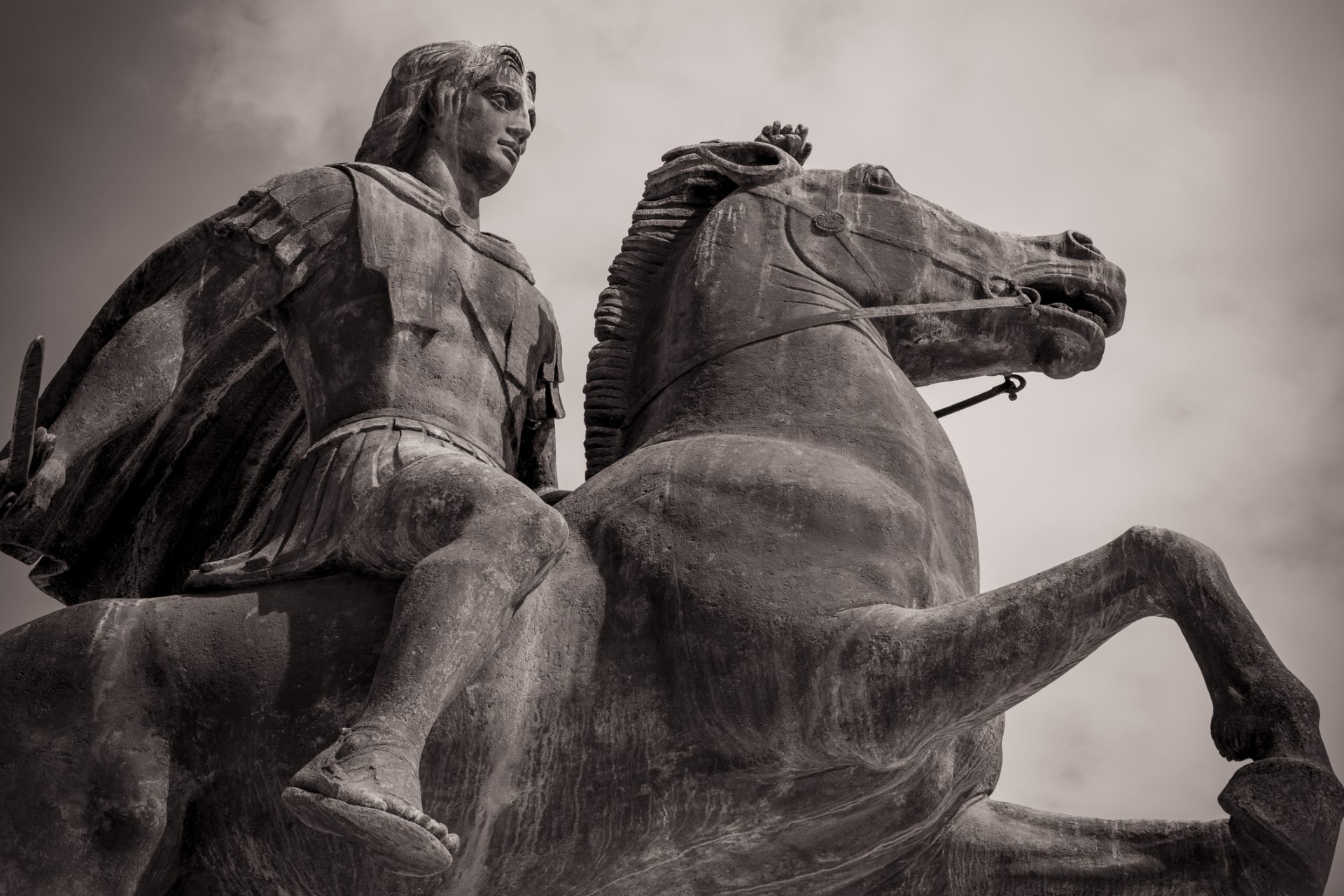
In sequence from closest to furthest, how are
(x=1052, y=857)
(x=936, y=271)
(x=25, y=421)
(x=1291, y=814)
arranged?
(x=1291, y=814) < (x=25, y=421) < (x=1052, y=857) < (x=936, y=271)

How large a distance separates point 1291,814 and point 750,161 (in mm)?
2660

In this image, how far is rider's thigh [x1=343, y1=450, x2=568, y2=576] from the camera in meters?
4.83

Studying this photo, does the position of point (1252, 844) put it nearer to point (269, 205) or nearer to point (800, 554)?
point (800, 554)

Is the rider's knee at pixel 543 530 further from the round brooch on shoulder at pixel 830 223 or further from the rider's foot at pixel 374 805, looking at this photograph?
the round brooch on shoulder at pixel 830 223

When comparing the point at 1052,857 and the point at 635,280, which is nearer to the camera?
the point at 1052,857

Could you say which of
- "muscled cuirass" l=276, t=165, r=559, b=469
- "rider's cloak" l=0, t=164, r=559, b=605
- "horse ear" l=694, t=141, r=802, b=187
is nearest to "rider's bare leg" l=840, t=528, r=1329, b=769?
"muscled cuirass" l=276, t=165, r=559, b=469

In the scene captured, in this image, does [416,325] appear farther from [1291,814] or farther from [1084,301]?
[1291,814]

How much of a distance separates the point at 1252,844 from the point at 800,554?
4.21 ft

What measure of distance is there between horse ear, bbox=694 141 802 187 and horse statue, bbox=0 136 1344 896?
84 centimetres

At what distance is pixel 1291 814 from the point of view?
449cm

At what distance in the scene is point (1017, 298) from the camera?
5.96 m

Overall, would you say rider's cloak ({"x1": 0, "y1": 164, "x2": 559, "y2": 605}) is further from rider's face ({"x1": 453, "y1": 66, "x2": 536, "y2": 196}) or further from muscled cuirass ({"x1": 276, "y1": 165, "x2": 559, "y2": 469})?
rider's face ({"x1": 453, "y1": 66, "x2": 536, "y2": 196})

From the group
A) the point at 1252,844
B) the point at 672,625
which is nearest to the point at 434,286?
the point at 672,625

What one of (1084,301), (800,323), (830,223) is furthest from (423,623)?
(1084,301)
